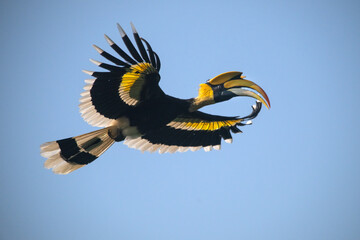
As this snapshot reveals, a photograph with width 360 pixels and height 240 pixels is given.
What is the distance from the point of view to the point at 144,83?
11.4 m

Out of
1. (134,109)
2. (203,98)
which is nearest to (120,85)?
(134,109)

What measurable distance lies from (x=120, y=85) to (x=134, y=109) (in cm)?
95

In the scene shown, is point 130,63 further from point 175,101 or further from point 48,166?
point 48,166

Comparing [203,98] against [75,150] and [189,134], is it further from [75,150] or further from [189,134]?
[75,150]

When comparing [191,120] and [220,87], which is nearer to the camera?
[220,87]

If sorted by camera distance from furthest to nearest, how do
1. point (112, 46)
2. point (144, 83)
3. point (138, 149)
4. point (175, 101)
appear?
point (138, 149) < point (175, 101) < point (144, 83) < point (112, 46)

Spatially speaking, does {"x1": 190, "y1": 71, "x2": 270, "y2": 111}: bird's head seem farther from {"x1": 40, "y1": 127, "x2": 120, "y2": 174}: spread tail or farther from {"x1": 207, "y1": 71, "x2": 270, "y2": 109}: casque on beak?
{"x1": 40, "y1": 127, "x2": 120, "y2": 174}: spread tail

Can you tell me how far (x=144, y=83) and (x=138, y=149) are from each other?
8.20ft

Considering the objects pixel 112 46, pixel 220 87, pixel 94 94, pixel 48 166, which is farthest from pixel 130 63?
pixel 48 166

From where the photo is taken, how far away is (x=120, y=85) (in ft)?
37.0

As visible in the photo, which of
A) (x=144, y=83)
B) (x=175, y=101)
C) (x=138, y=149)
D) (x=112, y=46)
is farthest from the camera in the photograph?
(x=138, y=149)

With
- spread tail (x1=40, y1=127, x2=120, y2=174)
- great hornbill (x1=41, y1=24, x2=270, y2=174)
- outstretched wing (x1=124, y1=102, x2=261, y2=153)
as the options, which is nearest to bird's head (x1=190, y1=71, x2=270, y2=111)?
great hornbill (x1=41, y1=24, x2=270, y2=174)

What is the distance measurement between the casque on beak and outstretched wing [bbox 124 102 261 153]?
1.23 meters

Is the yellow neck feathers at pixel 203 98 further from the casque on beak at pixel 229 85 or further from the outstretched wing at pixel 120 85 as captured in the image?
the outstretched wing at pixel 120 85
